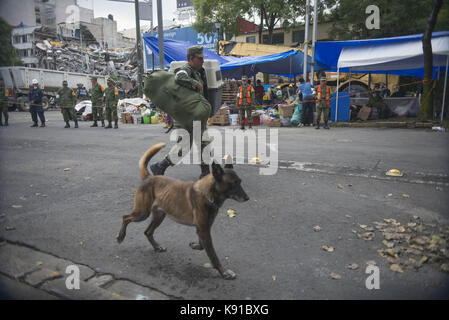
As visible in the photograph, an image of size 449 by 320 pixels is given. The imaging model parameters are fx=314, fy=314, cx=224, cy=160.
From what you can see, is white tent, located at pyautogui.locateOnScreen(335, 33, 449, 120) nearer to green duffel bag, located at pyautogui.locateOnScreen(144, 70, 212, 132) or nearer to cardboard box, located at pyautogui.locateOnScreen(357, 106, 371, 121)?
cardboard box, located at pyautogui.locateOnScreen(357, 106, 371, 121)

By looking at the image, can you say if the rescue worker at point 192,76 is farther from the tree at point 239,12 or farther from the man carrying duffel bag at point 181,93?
the tree at point 239,12

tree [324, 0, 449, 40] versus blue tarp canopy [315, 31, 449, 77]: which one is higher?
tree [324, 0, 449, 40]

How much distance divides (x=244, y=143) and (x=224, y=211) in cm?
576

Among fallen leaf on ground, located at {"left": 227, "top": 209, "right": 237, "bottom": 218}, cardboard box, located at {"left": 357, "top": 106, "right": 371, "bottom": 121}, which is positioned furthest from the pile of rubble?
fallen leaf on ground, located at {"left": 227, "top": 209, "right": 237, "bottom": 218}

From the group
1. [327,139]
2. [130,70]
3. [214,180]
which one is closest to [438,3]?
[327,139]

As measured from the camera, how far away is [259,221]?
371 centimetres

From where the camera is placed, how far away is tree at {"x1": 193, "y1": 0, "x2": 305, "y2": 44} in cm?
3012

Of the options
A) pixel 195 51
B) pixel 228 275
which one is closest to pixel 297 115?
pixel 195 51

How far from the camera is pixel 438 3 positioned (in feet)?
38.7

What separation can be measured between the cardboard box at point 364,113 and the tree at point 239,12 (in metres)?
18.8

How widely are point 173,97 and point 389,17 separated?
25.5 metres

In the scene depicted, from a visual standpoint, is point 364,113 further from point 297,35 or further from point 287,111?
point 297,35

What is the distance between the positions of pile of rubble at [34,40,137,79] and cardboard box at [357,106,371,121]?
33232mm

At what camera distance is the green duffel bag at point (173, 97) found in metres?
3.90
